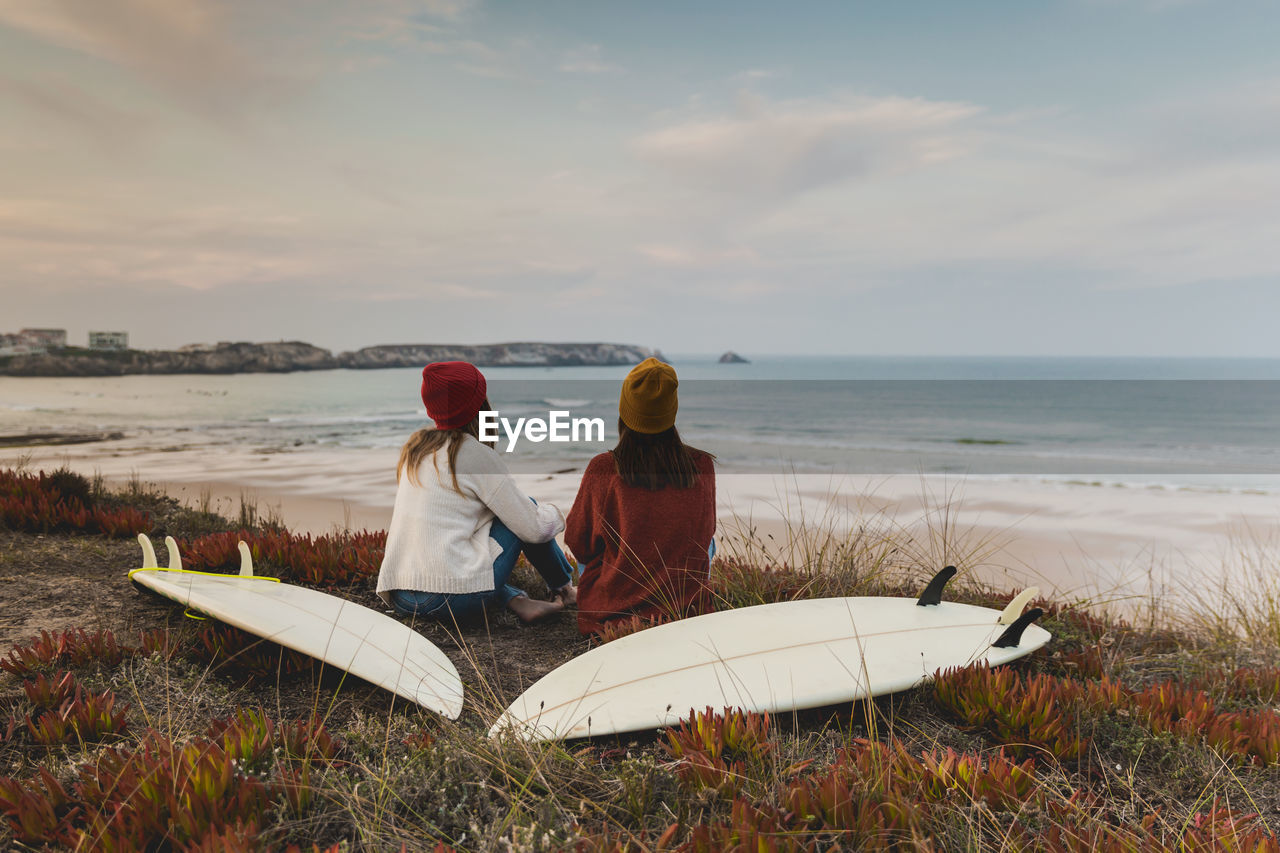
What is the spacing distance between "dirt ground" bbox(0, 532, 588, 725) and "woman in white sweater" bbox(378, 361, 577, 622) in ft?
0.82

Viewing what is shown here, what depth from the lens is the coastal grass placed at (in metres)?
2.06

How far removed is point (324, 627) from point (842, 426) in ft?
97.2

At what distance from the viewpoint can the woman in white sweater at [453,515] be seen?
13.2 feet

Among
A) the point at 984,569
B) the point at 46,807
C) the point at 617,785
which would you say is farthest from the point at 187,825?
the point at 984,569

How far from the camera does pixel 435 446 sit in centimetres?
406

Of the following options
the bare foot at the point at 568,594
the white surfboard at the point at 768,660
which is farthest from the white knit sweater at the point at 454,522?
the white surfboard at the point at 768,660

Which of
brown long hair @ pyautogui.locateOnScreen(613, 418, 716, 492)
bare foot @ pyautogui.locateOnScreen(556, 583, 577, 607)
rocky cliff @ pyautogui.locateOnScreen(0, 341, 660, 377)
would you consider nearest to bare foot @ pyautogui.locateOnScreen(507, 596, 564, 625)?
bare foot @ pyautogui.locateOnScreen(556, 583, 577, 607)

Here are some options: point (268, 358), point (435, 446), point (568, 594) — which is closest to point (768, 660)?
point (568, 594)

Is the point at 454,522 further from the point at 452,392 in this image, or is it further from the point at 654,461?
the point at 654,461

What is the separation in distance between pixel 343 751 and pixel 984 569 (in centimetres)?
674

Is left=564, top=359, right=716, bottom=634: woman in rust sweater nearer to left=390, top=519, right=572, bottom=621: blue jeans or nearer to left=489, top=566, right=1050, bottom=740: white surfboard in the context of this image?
left=489, top=566, right=1050, bottom=740: white surfboard

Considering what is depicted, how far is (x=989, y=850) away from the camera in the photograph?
2.10 metres

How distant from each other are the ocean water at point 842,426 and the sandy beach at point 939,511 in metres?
0.99

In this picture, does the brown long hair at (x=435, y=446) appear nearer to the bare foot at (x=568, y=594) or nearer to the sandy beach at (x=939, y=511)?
the bare foot at (x=568, y=594)
